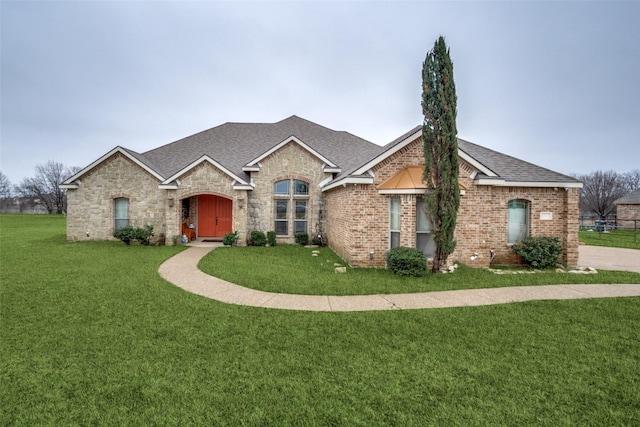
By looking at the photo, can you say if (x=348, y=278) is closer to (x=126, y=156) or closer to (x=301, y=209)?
(x=301, y=209)

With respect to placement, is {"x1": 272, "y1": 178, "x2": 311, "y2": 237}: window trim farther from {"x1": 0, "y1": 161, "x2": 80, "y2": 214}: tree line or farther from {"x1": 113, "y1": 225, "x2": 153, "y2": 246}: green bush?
{"x1": 0, "y1": 161, "x2": 80, "y2": 214}: tree line

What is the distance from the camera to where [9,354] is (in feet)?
13.1

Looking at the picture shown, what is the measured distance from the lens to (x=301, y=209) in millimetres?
15867

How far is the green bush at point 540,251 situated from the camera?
1024 cm

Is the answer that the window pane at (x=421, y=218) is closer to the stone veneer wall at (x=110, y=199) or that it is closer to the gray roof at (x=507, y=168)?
the gray roof at (x=507, y=168)

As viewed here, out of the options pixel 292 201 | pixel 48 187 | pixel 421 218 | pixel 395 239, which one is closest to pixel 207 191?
pixel 292 201

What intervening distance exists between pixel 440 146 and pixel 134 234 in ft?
51.2

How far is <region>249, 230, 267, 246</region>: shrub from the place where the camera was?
1488cm

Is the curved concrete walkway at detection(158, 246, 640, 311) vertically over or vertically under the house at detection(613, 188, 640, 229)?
under

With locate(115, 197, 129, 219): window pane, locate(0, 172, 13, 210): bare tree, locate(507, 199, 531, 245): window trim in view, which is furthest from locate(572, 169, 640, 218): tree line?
locate(0, 172, 13, 210): bare tree

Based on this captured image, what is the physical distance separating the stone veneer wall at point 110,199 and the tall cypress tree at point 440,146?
14341 millimetres

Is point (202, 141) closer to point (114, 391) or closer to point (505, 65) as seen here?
point (114, 391)

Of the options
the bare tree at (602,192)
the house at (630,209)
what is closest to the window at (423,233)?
the house at (630,209)

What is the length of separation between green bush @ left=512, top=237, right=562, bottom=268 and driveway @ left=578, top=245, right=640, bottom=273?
1.89 m
